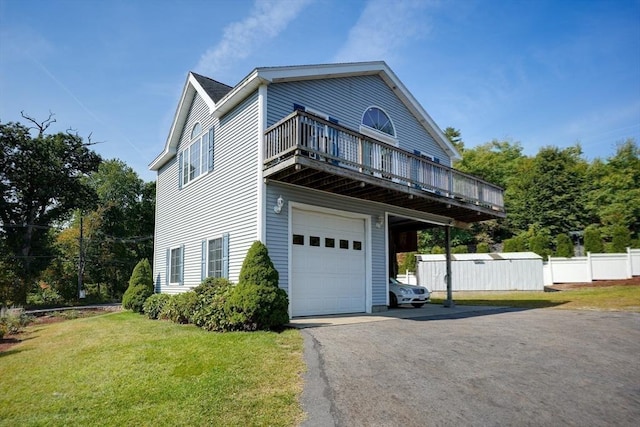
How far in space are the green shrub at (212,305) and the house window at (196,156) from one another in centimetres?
420

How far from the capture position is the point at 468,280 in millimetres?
24453

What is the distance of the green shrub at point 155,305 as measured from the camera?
1239 cm

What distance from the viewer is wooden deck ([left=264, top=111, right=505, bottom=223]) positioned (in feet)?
28.9

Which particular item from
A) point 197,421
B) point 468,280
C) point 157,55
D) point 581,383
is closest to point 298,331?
point 197,421

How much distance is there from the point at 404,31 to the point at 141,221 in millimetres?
34582

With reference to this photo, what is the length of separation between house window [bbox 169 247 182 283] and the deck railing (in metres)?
6.74

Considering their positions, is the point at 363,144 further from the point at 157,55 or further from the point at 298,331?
the point at 157,55

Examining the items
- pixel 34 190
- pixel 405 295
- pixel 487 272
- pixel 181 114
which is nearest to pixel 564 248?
pixel 487 272

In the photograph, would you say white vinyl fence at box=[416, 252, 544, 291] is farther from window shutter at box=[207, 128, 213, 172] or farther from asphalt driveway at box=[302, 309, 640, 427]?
window shutter at box=[207, 128, 213, 172]

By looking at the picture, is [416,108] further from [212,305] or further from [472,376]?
[472,376]

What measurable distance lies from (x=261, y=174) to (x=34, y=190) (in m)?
27.6

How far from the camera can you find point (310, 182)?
10.1m

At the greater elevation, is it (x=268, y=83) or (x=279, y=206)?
(x=268, y=83)

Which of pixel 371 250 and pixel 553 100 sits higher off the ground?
pixel 553 100
